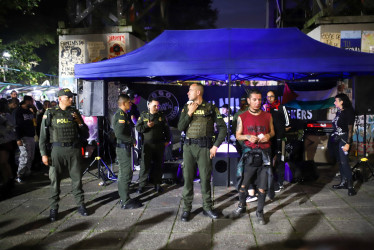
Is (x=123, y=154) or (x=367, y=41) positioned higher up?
(x=367, y=41)

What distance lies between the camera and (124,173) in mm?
5184

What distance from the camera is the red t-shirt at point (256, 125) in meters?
4.54

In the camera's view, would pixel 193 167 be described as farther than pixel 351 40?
No

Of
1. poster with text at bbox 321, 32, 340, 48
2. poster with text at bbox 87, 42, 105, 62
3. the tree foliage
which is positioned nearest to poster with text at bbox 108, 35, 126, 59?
poster with text at bbox 87, 42, 105, 62

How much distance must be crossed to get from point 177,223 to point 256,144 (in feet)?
5.83

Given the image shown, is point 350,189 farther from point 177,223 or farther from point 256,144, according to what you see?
point 177,223

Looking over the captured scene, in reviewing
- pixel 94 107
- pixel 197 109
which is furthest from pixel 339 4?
pixel 94 107

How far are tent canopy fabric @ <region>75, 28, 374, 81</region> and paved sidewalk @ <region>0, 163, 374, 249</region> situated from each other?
8.37ft

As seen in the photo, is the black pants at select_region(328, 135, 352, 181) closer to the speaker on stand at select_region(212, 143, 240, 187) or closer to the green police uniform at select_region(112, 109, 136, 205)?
the speaker on stand at select_region(212, 143, 240, 187)

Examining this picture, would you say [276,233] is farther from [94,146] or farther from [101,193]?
[94,146]

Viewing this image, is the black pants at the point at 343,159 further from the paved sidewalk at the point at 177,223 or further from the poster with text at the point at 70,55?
the poster with text at the point at 70,55

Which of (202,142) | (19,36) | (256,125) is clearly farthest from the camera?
(19,36)

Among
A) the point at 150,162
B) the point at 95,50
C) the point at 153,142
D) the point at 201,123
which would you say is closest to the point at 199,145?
the point at 201,123

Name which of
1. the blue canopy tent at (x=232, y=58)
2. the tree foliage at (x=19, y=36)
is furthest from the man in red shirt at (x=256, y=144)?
the tree foliage at (x=19, y=36)
